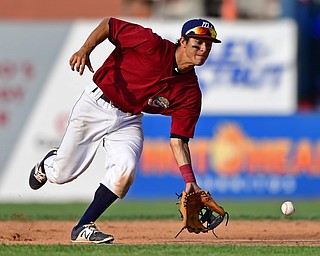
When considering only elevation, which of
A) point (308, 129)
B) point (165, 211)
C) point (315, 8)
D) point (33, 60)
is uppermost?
point (315, 8)

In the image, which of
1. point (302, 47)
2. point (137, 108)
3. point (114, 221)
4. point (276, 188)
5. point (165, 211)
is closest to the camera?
point (137, 108)

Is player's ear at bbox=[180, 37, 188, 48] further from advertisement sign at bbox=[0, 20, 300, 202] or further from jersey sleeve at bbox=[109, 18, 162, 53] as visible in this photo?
advertisement sign at bbox=[0, 20, 300, 202]

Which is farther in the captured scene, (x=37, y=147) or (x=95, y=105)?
(x=37, y=147)

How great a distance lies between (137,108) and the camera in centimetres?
763

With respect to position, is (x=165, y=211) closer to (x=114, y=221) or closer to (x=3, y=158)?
(x=114, y=221)

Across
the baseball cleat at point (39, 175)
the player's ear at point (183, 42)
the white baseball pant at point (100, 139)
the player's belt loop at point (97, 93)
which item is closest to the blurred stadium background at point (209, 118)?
the baseball cleat at point (39, 175)

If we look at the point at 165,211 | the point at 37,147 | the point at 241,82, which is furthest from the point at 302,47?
the point at 165,211

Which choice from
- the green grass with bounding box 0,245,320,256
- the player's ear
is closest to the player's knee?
the green grass with bounding box 0,245,320,256

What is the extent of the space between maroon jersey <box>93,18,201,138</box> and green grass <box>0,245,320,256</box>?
1.04 metres

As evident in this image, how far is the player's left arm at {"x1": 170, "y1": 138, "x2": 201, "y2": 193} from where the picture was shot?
7590 mm

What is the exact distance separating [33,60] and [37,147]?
1.49 metres

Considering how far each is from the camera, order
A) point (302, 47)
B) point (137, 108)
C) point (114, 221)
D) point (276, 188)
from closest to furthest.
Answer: point (137, 108)
point (114, 221)
point (276, 188)
point (302, 47)

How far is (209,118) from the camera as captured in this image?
15.3 m

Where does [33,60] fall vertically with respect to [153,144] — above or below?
above
